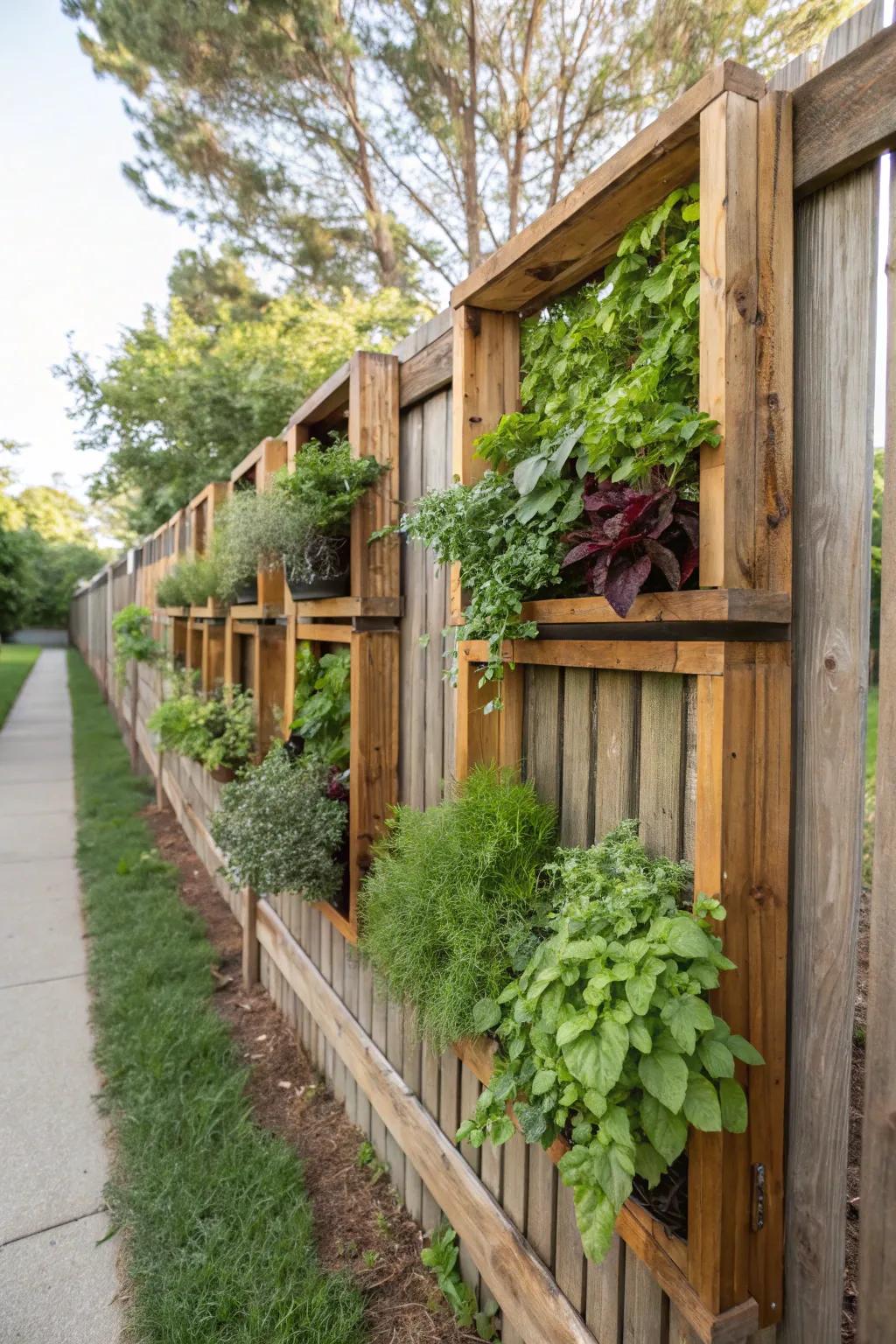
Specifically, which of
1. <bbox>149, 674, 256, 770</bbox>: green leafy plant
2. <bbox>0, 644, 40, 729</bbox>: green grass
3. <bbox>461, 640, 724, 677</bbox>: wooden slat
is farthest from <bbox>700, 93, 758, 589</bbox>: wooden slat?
<bbox>0, 644, 40, 729</bbox>: green grass

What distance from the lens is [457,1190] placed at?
196 cm

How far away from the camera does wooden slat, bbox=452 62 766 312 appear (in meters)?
1.15

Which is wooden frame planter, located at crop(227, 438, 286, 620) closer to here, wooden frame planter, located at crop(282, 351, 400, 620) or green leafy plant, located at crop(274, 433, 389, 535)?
green leafy plant, located at crop(274, 433, 389, 535)

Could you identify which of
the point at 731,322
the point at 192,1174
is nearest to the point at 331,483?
the point at 731,322

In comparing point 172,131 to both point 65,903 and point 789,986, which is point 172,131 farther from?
point 789,986

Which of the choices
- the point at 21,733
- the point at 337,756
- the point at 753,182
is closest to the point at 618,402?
the point at 753,182

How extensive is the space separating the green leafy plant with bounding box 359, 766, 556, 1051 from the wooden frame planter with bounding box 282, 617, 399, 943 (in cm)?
60

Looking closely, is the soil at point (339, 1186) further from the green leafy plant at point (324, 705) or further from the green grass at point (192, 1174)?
the green leafy plant at point (324, 705)

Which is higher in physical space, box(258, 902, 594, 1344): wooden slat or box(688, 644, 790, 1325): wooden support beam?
box(688, 644, 790, 1325): wooden support beam

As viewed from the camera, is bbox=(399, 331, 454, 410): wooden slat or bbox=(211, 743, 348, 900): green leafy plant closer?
bbox=(399, 331, 454, 410): wooden slat

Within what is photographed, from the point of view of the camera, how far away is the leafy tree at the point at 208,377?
8.45 m

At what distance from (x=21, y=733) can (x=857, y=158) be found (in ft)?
39.8

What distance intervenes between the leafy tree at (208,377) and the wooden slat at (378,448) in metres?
6.41

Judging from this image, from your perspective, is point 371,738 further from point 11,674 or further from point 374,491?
point 11,674
